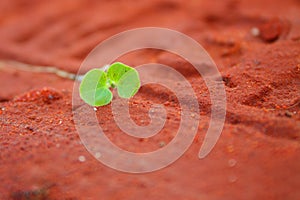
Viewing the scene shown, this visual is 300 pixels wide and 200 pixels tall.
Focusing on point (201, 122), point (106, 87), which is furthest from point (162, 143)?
point (106, 87)

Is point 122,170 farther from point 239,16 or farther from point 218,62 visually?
point 239,16

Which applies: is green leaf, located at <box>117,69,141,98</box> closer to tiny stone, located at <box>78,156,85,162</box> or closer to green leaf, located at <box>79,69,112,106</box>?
green leaf, located at <box>79,69,112,106</box>

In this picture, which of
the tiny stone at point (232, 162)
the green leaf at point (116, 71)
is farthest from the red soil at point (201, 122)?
the green leaf at point (116, 71)

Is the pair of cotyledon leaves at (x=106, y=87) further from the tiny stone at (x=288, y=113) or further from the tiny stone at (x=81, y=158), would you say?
the tiny stone at (x=288, y=113)

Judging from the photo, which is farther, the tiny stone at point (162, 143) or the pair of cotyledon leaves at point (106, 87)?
the pair of cotyledon leaves at point (106, 87)

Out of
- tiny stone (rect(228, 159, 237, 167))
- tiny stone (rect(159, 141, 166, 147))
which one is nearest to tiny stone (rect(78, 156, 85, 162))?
tiny stone (rect(159, 141, 166, 147))

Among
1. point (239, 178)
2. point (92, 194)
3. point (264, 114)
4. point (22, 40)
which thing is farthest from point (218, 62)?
point (22, 40)

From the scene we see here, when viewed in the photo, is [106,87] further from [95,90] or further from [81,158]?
[81,158]
